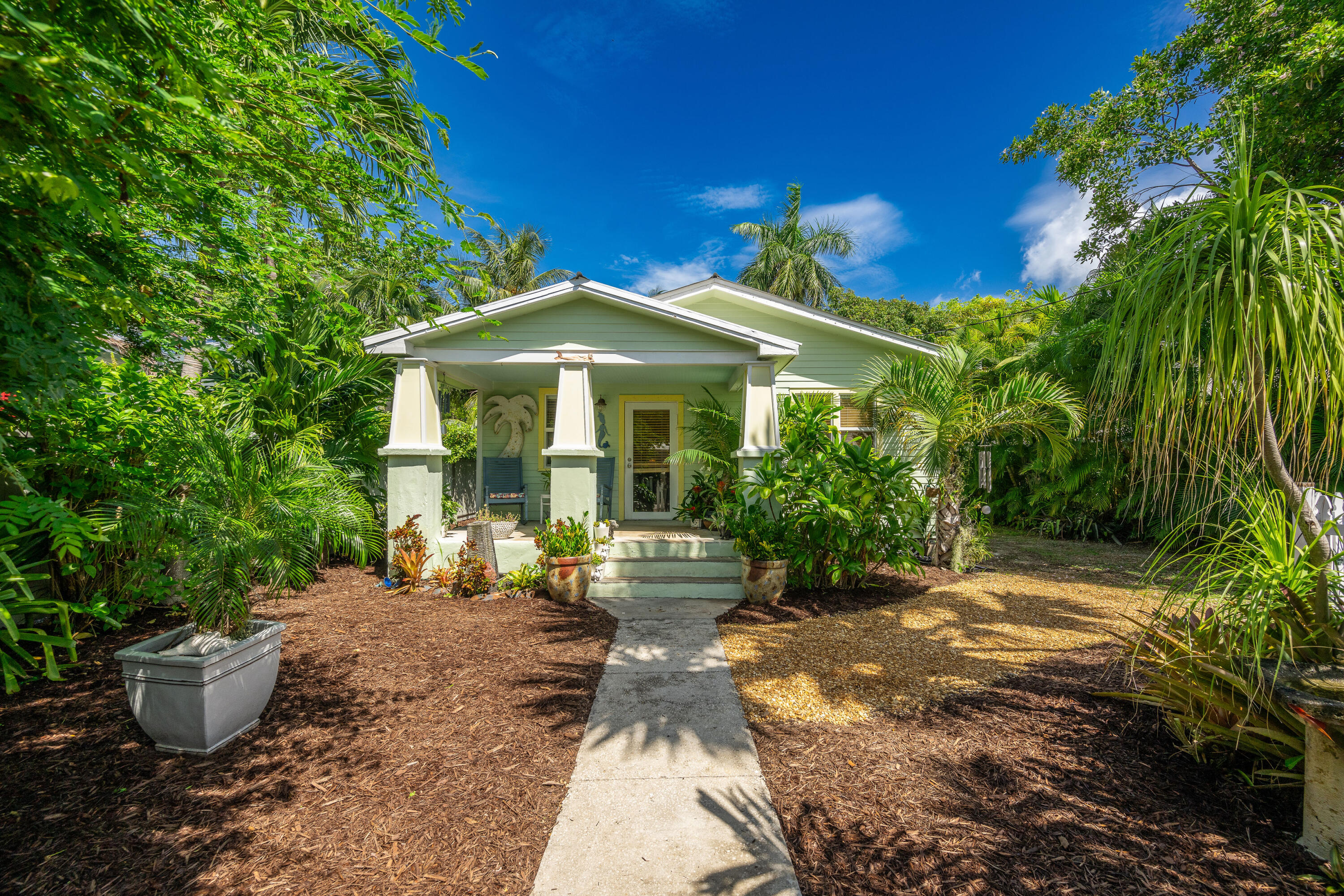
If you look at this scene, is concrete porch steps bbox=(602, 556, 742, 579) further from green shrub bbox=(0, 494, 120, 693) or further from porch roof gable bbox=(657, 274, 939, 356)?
green shrub bbox=(0, 494, 120, 693)

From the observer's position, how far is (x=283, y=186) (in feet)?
8.42

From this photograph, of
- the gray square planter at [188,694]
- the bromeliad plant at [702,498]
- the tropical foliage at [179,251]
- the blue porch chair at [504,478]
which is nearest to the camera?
the tropical foliage at [179,251]

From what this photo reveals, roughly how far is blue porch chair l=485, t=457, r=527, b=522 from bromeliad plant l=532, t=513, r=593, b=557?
2.88 m

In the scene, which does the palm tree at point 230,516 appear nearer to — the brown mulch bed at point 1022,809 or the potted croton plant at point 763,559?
the brown mulch bed at point 1022,809

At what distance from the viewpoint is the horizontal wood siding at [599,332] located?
7.34 m

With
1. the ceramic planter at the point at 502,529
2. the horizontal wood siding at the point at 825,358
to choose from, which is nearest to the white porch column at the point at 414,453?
Answer: the ceramic planter at the point at 502,529

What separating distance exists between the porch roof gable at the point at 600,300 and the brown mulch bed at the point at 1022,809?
16.1 ft

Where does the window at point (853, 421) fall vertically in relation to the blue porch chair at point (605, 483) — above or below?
above

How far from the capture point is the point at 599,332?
A: 739cm

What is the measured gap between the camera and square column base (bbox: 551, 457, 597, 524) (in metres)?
7.05

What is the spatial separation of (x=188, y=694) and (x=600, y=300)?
5857 mm

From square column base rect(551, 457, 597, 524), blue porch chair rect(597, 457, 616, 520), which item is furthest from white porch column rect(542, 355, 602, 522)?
blue porch chair rect(597, 457, 616, 520)

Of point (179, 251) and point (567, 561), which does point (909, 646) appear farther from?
point (179, 251)

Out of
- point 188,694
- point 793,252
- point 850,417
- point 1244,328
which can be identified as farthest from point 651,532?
point 793,252
